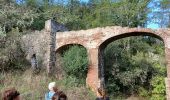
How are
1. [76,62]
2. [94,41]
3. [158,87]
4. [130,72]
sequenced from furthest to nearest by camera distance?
[158,87] < [130,72] < [94,41] < [76,62]

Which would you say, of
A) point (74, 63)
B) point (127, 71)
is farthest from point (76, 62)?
point (127, 71)

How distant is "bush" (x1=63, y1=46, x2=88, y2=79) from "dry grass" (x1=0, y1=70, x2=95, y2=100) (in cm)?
67

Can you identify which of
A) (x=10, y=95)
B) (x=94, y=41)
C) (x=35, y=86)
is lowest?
(x=35, y=86)

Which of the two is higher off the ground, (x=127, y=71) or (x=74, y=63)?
(x=74, y=63)

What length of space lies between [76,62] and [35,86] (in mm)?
2867

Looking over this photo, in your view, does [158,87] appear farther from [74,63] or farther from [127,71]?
[74,63]

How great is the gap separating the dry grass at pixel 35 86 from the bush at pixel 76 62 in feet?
2.19

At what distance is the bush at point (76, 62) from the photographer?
58.0 ft

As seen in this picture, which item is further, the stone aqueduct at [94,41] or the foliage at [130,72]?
the foliage at [130,72]

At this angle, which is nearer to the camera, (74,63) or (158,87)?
(74,63)

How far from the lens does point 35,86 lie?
51.4 ft

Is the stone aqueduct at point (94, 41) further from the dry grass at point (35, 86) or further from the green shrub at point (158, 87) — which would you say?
the green shrub at point (158, 87)

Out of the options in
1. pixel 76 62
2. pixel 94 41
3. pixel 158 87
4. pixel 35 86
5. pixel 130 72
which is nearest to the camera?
pixel 35 86

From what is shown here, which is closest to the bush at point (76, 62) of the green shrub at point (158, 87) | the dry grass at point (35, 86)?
the dry grass at point (35, 86)
